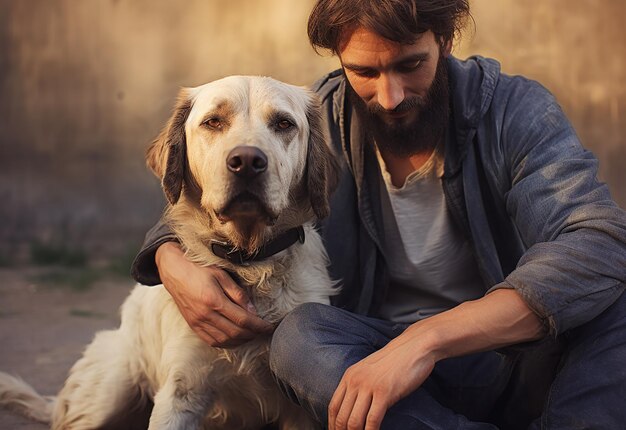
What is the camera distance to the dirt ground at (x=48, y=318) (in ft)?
13.5

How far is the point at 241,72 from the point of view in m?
6.77

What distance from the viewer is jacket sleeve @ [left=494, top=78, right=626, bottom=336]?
2.33 meters

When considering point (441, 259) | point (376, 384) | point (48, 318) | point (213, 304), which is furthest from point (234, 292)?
point (48, 318)

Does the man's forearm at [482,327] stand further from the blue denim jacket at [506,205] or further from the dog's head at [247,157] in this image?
the dog's head at [247,157]

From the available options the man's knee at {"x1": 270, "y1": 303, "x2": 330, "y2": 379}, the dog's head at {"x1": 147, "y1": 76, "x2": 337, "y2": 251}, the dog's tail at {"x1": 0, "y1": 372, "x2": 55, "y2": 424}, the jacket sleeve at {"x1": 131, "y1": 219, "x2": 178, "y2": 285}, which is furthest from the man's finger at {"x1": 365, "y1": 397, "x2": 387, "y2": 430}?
the dog's tail at {"x1": 0, "y1": 372, "x2": 55, "y2": 424}

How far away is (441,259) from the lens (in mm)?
3074

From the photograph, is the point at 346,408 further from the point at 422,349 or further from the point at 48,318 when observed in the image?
the point at 48,318

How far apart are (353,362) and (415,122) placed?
2.88 ft

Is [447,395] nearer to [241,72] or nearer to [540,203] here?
[540,203]

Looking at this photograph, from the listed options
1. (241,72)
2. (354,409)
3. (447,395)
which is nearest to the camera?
(354,409)

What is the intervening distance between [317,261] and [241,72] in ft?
13.3

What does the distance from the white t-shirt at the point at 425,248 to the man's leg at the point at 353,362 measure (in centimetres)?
28

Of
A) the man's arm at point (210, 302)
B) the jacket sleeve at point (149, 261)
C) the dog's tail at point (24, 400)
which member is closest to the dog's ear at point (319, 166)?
the man's arm at point (210, 302)

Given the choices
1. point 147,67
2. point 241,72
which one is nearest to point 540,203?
point 241,72
